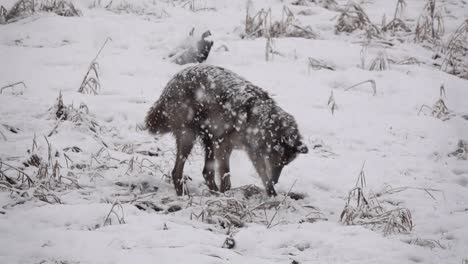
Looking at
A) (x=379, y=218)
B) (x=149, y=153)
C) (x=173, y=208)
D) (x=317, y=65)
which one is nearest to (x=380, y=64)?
(x=317, y=65)

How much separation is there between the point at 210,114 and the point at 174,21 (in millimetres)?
A: 5886

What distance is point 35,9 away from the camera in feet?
34.2

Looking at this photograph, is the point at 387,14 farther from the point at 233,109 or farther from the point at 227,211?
the point at 227,211

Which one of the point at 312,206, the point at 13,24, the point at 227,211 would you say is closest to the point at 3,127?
the point at 227,211

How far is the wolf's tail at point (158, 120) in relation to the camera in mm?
5805

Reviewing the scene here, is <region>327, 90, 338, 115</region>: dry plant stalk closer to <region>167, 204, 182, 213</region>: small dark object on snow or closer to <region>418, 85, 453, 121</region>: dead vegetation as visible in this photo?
<region>418, 85, 453, 121</region>: dead vegetation

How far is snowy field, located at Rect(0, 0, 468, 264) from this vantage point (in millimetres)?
4039

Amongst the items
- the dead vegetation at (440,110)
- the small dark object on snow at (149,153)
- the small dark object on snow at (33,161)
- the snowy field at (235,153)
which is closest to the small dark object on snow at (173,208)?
the snowy field at (235,153)

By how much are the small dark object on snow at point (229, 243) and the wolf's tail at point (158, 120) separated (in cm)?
213

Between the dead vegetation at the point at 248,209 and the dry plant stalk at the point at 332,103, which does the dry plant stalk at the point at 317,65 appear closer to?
the dry plant stalk at the point at 332,103

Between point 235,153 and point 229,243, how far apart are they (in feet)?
9.70

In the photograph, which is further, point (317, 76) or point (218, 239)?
point (317, 76)

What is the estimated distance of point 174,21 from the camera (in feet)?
35.8

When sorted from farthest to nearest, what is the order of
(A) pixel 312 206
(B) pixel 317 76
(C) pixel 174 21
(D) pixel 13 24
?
(C) pixel 174 21 < (D) pixel 13 24 < (B) pixel 317 76 < (A) pixel 312 206
